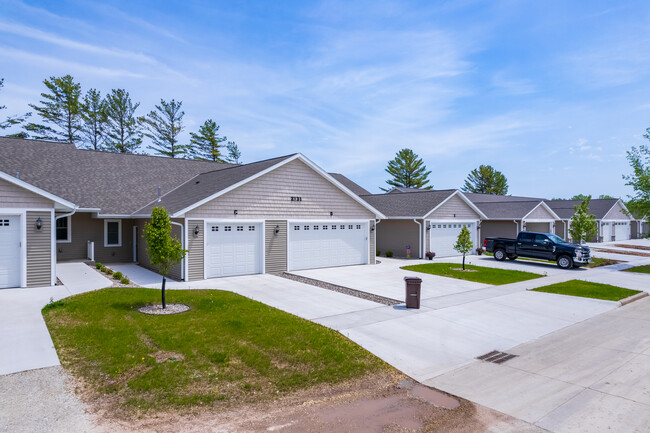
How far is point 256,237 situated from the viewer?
17.6m

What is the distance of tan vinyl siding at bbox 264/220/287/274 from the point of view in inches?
699

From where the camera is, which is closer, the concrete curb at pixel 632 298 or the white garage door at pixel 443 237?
the concrete curb at pixel 632 298

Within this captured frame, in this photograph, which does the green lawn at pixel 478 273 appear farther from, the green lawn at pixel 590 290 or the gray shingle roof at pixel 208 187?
the gray shingle roof at pixel 208 187

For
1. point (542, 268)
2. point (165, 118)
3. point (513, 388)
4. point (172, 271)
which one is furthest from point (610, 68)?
point (165, 118)

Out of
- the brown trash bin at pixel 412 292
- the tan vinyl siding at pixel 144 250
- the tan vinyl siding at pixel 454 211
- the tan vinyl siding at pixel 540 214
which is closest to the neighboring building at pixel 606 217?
the tan vinyl siding at pixel 540 214

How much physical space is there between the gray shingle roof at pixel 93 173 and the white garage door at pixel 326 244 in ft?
28.2

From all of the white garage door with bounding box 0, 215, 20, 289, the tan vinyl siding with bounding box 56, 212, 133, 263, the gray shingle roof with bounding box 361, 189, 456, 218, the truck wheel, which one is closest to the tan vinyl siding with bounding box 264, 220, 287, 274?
the tan vinyl siding with bounding box 56, 212, 133, 263

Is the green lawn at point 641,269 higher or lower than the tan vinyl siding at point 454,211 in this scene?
lower

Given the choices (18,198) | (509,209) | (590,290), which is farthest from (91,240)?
(509,209)

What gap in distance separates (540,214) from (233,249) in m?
26.8

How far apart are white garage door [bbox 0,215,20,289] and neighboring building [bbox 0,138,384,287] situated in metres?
0.05

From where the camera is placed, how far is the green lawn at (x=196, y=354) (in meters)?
6.07

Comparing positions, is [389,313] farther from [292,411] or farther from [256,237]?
[256,237]

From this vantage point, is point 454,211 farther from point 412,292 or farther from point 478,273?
point 412,292
